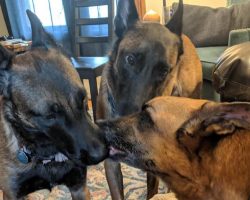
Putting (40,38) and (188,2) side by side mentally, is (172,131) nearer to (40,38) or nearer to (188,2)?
(40,38)

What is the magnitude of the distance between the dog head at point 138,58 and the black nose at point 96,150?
24 cm

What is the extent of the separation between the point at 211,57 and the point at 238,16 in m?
0.85

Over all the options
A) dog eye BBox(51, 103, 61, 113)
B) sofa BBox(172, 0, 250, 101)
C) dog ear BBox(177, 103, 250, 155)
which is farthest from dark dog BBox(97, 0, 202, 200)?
sofa BBox(172, 0, 250, 101)

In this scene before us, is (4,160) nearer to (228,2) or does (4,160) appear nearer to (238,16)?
(238,16)

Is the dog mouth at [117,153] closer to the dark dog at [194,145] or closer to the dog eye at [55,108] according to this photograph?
the dark dog at [194,145]

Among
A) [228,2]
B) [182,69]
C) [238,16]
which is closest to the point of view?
[182,69]

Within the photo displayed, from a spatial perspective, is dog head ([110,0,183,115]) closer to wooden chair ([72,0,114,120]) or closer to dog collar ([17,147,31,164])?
dog collar ([17,147,31,164])

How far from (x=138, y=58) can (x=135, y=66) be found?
0.04 meters

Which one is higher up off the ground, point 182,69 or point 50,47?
point 50,47

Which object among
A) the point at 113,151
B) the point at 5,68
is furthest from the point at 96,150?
the point at 5,68

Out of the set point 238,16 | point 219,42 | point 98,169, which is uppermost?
point 238,16

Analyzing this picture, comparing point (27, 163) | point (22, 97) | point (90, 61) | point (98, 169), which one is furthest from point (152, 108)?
point (90, 61)

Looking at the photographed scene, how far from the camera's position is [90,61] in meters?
2.71

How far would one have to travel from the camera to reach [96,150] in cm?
121
